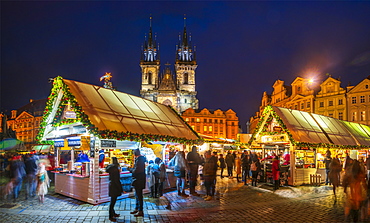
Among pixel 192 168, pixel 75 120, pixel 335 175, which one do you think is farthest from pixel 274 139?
pixel 75 120

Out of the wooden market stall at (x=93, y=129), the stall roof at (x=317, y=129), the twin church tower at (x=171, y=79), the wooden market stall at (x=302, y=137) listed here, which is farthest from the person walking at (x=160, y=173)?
the twin church tower at (x=171, y=79)

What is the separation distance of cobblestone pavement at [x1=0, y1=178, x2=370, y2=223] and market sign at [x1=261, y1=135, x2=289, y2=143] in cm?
396

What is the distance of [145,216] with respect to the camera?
26.2 feet

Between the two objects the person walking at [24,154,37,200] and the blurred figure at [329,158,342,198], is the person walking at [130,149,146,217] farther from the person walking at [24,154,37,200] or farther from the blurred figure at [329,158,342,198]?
the blurred figure at [329,158,342,198]

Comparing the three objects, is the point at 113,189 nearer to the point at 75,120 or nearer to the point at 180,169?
the point at 180,169

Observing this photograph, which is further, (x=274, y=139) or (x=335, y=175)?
(x=274, y=139)

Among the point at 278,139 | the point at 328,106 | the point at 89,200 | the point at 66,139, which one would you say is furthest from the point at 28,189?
the point at 328,106

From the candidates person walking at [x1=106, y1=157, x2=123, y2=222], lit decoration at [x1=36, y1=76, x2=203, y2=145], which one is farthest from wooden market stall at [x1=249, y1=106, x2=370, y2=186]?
person walking at [x1=106, y1=157, x2=123, y2=222]

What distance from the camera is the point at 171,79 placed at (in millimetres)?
88688

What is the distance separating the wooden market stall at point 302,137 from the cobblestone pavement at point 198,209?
349 centimetres

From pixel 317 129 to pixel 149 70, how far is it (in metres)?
76.3

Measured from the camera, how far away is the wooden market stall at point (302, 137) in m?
14.7

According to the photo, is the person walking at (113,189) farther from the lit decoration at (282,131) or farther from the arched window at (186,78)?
the arched window at (186,78)

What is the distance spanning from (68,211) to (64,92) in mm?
4174
